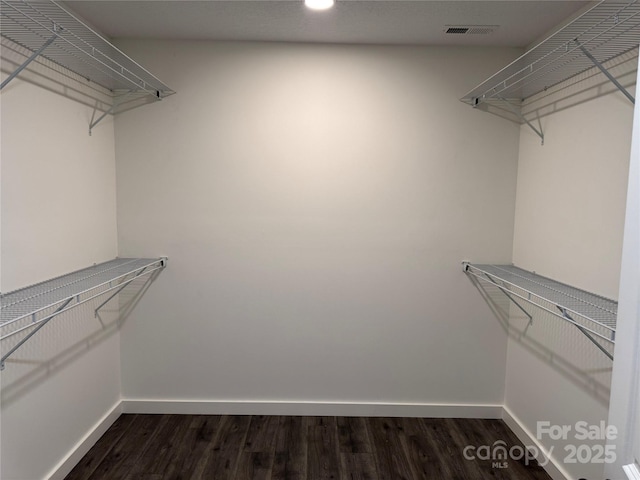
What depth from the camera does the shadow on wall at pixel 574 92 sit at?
61.4 inches

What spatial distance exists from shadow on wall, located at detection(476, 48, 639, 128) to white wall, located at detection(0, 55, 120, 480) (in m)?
2.32

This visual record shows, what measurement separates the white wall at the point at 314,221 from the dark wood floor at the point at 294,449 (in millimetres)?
156

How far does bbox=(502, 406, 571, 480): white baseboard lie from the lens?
1.92m

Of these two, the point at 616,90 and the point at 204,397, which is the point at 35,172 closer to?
the point at 204,397

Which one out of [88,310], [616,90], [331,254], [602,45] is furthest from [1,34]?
[616,90]

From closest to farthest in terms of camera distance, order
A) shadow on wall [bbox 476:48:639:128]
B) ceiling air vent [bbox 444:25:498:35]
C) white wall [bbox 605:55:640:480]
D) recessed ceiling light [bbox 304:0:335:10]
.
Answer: white wall [bbox 605:55:640:480], shadow on wall [bbox 476:48:639:128], recessed ceiling light [bbox 304:0:335:10], ceiling air vent [bbox 444:25:498:35]

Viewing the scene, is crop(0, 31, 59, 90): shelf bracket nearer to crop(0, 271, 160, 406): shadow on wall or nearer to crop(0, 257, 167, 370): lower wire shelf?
crop(0, 257, 167, 370): lower wire shelf

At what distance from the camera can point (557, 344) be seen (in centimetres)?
199

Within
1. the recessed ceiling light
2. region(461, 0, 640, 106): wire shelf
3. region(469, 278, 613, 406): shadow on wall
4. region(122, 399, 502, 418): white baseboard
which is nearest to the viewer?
region(461, 0, 640, 106): wire shelf

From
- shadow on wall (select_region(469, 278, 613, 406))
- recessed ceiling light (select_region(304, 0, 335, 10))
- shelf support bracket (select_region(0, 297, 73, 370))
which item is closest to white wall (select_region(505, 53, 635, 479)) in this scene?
shadow on wall (select_region(469, 278, 613, 406))

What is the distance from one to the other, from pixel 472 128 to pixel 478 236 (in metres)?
0.68

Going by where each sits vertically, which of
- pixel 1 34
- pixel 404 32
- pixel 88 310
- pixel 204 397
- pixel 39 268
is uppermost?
pixel 404 32

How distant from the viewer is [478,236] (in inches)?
97.2

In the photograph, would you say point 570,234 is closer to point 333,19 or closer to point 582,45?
point 582,45
